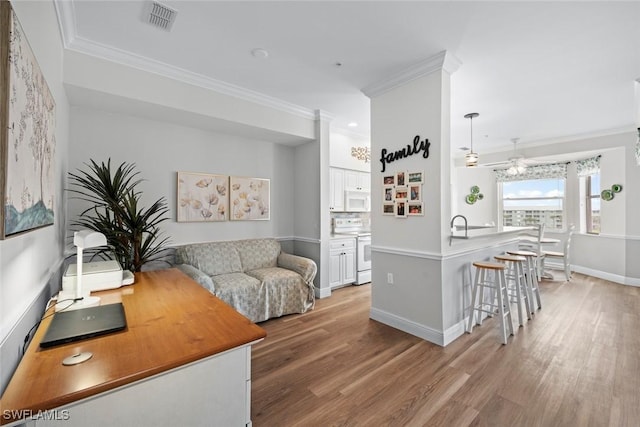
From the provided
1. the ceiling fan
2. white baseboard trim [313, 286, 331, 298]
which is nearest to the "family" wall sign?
white baseboard trim [313, 286, 331, 298]

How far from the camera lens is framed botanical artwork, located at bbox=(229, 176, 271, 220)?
12.9 feet

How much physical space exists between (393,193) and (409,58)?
1.34 metres

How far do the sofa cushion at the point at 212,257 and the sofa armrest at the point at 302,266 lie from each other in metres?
0.61

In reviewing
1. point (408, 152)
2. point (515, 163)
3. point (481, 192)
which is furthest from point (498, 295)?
point (481, 192)

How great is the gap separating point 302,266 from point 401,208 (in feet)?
4.80

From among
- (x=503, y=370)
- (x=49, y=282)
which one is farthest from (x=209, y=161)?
(x=503, y=370)

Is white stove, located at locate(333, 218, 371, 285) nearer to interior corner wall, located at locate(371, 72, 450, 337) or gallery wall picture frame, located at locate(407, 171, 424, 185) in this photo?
interior corner wall, located at locate(371, 72, 450, 337)

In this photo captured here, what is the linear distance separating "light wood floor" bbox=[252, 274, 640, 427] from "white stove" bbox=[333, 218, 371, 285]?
4.77ft

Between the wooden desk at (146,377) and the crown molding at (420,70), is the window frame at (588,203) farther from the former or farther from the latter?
the wooden desk at (146,377)

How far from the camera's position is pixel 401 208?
3043mm

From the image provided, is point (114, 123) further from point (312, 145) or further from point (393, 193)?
point (393, 193)

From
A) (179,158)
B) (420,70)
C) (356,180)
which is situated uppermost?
(420,70)

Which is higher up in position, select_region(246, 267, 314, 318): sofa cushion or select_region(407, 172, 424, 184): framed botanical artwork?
select_region(407, 172, 424, 184): framed botanical artwork

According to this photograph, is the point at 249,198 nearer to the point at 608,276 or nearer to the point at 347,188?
the point at 347,188
